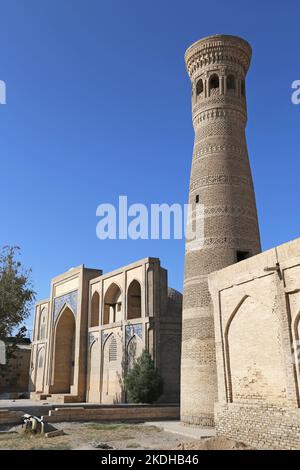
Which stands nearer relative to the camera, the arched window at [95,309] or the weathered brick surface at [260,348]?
the weathered brick surface at [260,348]

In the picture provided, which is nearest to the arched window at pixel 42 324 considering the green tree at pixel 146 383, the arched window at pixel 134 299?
the arched window at pixel 134 299

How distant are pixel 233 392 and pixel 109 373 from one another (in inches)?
445

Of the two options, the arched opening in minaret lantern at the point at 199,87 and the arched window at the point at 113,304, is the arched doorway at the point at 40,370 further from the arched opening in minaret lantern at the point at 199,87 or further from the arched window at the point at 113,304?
the arched opening in minaret lantern at the point at 199,87

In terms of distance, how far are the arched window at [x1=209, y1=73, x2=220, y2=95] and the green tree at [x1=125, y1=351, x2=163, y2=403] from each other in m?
10.5

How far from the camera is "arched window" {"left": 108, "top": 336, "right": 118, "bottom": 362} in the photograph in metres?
21.7

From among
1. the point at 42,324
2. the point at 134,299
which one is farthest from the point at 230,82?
the point at 42,324

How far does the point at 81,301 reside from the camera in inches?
978

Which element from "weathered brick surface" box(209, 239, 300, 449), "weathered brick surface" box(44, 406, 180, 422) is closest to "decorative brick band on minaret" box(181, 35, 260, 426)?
"weathered brick surface" box(209, 239, 300, 449)

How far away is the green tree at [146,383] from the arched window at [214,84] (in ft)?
34.3

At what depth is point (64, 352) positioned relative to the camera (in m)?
28.2

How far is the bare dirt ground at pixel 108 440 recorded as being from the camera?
972 centimetres

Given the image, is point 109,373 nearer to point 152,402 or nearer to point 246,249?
point 152,402

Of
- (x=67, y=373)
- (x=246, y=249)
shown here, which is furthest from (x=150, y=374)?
(x=67, y=373)

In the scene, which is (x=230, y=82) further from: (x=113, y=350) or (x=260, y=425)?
(x=113, y=350)
